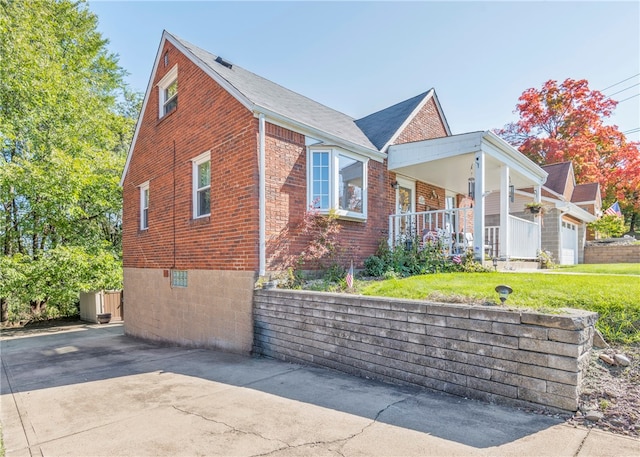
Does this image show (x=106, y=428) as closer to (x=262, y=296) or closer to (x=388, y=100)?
(x=262, y=296)

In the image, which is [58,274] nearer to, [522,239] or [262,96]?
[262,96]

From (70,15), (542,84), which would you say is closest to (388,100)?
(70,15)

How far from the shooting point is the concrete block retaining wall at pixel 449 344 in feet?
10.4

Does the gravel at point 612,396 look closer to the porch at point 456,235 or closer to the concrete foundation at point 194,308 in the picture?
the porch at point 456,235

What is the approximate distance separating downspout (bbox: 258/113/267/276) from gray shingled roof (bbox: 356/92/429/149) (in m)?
3.83

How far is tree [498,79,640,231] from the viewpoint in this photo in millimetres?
24875

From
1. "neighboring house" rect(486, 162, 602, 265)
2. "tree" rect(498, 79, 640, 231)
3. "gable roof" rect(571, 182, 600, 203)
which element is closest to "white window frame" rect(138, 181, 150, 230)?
"neighboring house" rect(486, 162, 602, 265)

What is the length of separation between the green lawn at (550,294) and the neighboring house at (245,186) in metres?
2.01

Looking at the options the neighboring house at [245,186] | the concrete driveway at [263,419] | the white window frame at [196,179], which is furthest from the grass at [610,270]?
the white window frame at [196,179]

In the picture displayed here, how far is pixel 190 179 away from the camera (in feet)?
29.2

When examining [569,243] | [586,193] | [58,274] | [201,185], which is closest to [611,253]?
[569,243]

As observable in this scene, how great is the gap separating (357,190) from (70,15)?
20107 millimetres

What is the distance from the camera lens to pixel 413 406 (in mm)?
3588

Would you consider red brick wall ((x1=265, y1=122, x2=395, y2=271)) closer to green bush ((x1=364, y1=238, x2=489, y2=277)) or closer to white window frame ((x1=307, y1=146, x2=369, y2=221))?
white window frame ((x1=307, y1=146, x2=369, y2=221))
